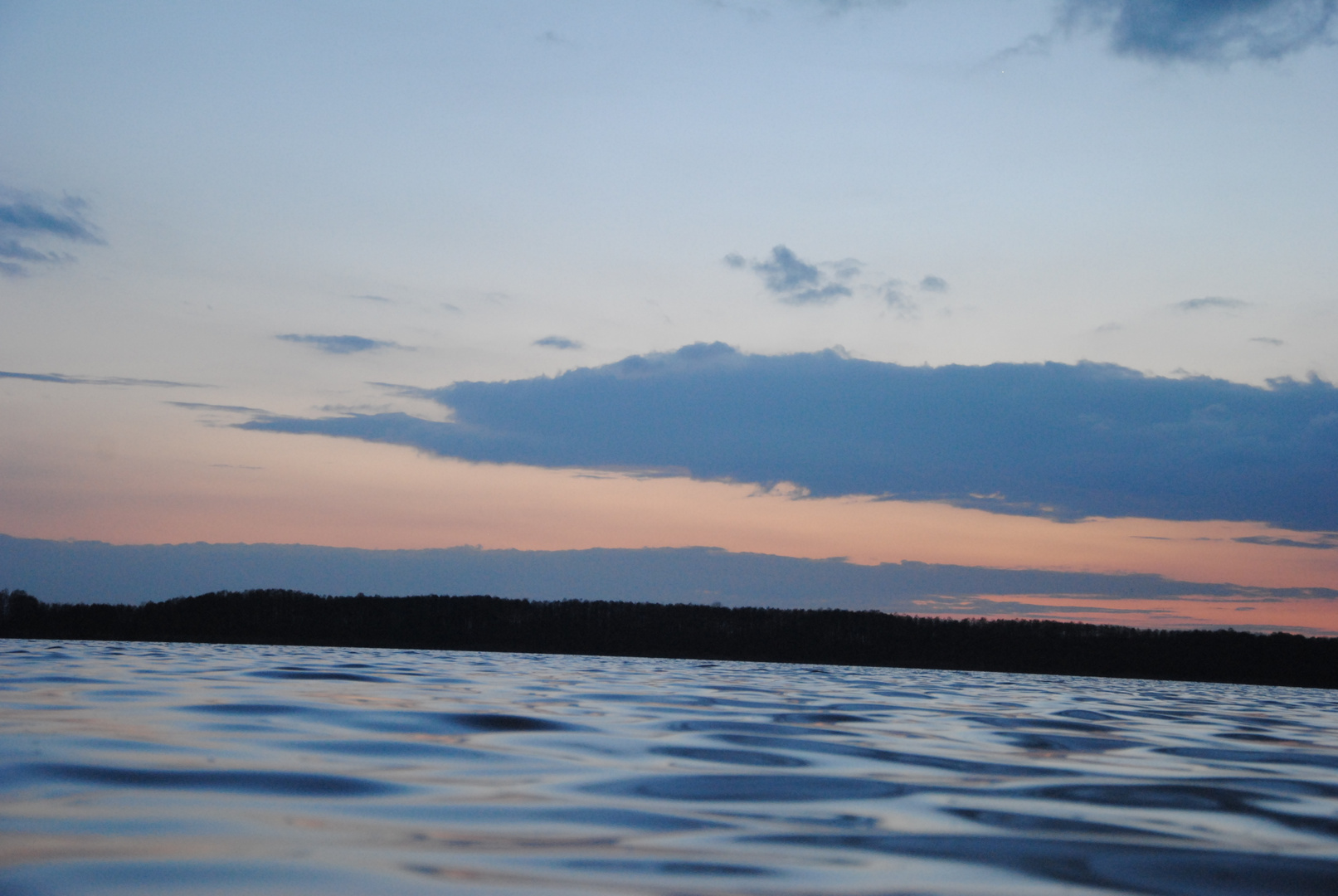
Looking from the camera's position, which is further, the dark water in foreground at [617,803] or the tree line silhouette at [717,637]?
the tree line silhouette at [717,637]

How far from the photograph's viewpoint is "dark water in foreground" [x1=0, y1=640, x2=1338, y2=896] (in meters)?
4.70

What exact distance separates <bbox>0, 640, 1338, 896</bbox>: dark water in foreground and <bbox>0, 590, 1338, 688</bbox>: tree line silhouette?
89257 millimetres

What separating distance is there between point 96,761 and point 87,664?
17064 millimetres

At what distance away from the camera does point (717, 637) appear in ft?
358

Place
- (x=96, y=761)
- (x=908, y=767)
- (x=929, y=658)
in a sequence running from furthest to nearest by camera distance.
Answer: (x=929, y=658)
(x=908, y=767)
(x=96, y=761)

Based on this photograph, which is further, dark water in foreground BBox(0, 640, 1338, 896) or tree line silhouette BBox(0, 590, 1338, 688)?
tree line silhouette BBox(0, 590, 1338, 688)

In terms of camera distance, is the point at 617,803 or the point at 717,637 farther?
the point at 717,637

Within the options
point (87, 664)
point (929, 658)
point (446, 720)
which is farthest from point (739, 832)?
point (929, 658)

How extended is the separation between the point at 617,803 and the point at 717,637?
104m

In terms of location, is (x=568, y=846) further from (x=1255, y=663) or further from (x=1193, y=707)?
(x=1255, y=663)

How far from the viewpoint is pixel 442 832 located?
5461 millimetres

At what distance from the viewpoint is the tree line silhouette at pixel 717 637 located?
99.7 m

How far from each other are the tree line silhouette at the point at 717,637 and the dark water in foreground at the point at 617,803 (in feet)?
293

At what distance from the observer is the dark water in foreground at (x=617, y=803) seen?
4695mm
